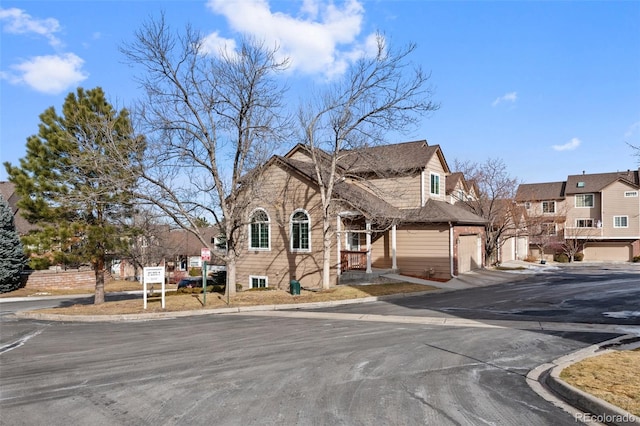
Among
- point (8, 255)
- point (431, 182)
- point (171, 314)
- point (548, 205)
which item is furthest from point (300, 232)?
point (548, 205)

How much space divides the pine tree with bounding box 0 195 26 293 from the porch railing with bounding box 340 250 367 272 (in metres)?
24.6

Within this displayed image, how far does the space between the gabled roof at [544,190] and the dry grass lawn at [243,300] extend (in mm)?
41375

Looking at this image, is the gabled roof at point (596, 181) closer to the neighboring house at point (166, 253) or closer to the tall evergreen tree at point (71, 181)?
the neighboring house at point (166, 253)

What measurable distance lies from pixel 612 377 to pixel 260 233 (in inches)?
875

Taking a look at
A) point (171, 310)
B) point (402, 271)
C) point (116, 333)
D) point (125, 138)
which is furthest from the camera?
point (402, 271)

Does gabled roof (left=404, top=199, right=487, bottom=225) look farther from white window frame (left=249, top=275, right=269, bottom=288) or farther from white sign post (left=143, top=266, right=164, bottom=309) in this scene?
white sign post (left=143, top=266, right=164, bottom=309)

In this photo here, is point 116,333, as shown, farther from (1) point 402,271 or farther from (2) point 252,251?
(1) point 402,271

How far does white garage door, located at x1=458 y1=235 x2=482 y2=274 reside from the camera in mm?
29891

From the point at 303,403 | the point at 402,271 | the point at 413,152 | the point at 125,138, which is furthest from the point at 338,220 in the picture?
the point at 303,403

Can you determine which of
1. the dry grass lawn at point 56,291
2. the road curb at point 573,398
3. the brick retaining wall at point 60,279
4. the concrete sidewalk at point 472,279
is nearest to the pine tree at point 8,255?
the dry grass lawn at point 56,291

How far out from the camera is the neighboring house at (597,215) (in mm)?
52656

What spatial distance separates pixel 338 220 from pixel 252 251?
6534 mm

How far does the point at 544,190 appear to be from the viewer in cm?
5938

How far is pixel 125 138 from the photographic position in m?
21.3
